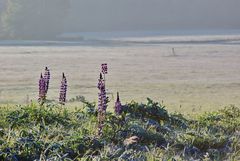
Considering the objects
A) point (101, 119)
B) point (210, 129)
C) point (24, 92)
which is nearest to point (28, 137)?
point (101, 119)

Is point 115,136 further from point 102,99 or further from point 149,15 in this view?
point 149,15

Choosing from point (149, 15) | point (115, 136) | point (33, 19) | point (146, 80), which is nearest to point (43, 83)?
point (115, 136)

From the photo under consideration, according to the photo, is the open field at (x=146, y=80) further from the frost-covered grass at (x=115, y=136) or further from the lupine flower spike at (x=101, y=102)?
the lupine flower spike at (x=101, y=102)

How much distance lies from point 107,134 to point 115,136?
0.11m

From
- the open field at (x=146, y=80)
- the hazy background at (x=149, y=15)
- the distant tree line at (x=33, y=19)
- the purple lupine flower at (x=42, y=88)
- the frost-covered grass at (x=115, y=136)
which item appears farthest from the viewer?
the hazy background at (x=149, y=15)

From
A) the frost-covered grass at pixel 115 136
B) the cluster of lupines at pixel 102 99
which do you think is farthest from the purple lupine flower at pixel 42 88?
the cluster of lupines at pixel 102 99

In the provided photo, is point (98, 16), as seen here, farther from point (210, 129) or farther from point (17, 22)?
point (210, 129)

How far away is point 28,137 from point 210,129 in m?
3.60

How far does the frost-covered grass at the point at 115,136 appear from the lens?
21.7 ft

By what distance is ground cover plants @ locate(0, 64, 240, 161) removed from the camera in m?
6.63

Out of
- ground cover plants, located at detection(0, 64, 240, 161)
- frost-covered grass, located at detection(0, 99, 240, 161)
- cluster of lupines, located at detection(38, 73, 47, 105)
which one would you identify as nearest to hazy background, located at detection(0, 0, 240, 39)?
frost-covered grass, located at detection(0, 99, 240, 161)

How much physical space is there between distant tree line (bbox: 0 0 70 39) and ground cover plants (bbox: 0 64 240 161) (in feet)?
265

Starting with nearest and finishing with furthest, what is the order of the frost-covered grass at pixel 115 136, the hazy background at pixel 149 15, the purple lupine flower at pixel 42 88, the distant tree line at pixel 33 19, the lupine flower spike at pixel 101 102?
the frost-covered grass at pixel 115 136, the lupine flower spike at pixel 101 102, the purple lupine flower at pixel 42 88, the distant tree line at pixel 33 19, the hazy background at pixel 149 15

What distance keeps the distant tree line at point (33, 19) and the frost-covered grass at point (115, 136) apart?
8065 centimetres
